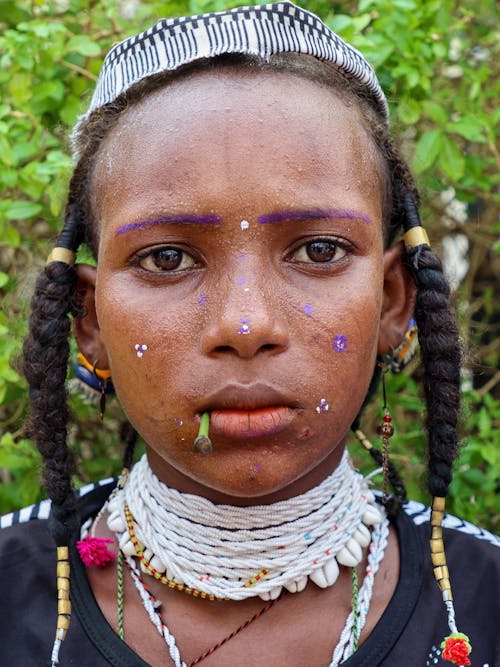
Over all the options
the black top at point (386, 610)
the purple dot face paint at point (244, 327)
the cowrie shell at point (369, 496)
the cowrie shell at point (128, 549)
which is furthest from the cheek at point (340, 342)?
the cowrie shell at point (128, 549)

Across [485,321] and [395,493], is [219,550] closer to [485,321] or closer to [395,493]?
[395,493]

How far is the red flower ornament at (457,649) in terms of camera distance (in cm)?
172

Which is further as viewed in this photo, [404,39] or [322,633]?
[404,39]

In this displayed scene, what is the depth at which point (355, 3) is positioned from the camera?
2867 millimetres

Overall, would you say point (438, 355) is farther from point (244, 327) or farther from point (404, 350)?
point (244, 327)

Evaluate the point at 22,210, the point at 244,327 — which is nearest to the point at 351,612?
the point at 244,327

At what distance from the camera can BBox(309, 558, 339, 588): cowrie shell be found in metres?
1.87

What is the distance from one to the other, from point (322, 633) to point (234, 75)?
1.21 metres

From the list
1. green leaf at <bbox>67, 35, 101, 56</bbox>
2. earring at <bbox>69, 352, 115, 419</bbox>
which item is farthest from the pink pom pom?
green leaf at <bbox>67, 35, 101, 56</bbox>

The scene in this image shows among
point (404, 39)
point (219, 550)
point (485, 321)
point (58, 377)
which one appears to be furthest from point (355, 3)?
point (219, 550)

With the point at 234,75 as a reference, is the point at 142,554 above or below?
below

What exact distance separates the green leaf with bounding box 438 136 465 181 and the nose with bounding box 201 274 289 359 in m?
1.04

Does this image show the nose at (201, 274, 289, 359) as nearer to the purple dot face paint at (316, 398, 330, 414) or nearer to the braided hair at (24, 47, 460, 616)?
the purple dot face paint at (316, 398, 330, 414)

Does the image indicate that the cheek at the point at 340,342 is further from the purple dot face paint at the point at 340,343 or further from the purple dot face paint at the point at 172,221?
the purple dot face paint at the point at 172,221
